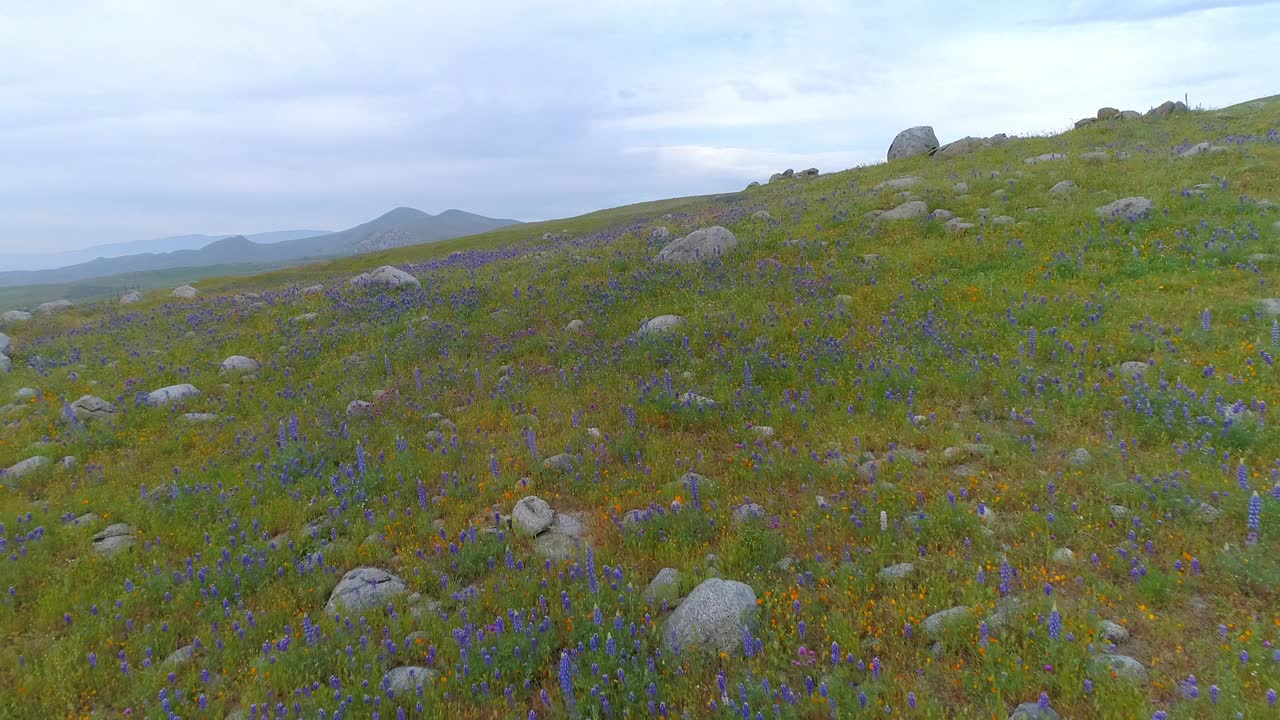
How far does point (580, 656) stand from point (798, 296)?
31.0 ft

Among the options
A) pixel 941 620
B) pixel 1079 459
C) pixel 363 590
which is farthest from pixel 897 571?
pixel 363 590

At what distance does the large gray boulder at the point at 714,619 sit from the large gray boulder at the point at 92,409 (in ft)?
40.2

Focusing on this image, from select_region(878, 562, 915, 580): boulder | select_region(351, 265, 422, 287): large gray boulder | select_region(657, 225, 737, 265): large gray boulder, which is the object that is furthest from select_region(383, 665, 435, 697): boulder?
select_region(351, 265, 422, 287): large gray boulder

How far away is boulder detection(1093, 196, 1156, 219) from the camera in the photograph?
1338 cm

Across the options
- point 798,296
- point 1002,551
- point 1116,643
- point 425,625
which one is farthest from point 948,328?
point 425,625

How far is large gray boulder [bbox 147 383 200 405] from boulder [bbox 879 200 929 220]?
58.0 ft

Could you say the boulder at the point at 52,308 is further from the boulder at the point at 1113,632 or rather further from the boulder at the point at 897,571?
the boulder at the point at 1113,632

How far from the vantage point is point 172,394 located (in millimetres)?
12094

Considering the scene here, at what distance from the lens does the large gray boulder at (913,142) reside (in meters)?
38.4

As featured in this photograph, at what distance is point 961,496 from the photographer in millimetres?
6129

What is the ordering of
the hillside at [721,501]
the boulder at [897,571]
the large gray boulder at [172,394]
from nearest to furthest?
the hillside at [721,501] → the boulder at [897,571] → the large gray boulder at [172,394]

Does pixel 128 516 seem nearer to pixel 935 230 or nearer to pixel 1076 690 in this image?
pixel 1076 690

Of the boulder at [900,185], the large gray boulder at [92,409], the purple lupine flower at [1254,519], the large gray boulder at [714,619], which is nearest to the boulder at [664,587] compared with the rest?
the large gray boulder at [714,619]

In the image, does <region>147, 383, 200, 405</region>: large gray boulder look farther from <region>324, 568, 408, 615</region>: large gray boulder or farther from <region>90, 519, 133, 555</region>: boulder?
<region>324, 568, 408, 615</region>: large gray boulder
